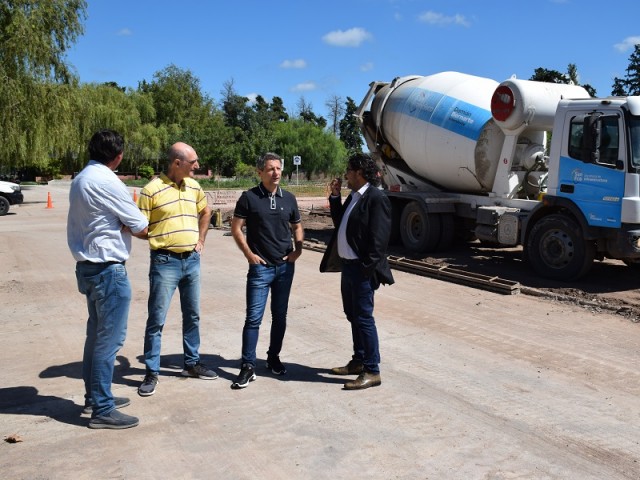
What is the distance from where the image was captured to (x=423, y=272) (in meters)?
10.7

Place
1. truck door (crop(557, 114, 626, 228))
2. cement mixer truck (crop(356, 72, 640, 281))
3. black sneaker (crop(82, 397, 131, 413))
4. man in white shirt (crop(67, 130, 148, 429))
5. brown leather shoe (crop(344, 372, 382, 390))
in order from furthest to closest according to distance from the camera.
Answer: cement mixer truck (crop(356, 72, 640, 281))
truck door (crop(557, 114, 626, 228))
brown leather shoe (crop(344, 372, 382, 390))
black sneaker (crop(82, 397, 131, 413))
man in white shirt (crop(67, 130, 148, 429))

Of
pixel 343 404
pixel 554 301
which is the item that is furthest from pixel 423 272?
pixel 343 404

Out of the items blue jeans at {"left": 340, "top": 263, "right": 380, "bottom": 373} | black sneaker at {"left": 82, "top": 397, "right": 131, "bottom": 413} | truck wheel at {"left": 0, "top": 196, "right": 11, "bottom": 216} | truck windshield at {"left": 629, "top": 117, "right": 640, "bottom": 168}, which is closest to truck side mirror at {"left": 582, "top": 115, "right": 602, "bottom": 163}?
truck windshield at {"left": 629, "top": 117, "right": 640, "bottom": 168}

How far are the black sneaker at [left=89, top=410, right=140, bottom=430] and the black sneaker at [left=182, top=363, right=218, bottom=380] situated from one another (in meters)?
1.01

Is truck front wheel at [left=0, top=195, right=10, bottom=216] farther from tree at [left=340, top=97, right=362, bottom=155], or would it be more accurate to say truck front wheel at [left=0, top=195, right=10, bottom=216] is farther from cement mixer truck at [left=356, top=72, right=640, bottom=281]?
tree at [left=340, top=97, right=362, bottom=155]

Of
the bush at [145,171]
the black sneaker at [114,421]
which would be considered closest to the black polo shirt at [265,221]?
the black sneaker at [114,421]

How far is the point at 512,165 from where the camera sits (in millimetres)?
11453

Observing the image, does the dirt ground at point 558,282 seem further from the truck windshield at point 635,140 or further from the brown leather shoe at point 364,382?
the brown leather shoe at point 364,382

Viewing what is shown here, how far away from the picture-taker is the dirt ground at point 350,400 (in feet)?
12.8

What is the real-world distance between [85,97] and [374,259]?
28767 mm

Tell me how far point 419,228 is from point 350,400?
337 inches

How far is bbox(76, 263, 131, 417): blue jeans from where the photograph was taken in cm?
430

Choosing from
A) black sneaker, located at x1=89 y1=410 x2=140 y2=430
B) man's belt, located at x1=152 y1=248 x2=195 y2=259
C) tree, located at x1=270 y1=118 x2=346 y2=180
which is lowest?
black sneaker, located at x1=89 y1=410 x2=140 y2=430

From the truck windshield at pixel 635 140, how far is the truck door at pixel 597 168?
0.13m
